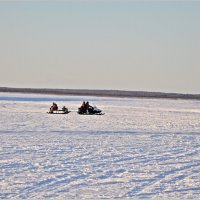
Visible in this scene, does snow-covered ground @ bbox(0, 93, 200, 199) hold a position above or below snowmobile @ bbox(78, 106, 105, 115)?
below

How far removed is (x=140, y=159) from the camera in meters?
11.5

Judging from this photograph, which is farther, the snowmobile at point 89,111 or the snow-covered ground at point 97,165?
the snowmobile at point 89,111

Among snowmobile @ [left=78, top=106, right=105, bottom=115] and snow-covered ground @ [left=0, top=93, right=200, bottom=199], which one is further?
snowmobile @ [left=78, top=106, right=105, bottom=115]

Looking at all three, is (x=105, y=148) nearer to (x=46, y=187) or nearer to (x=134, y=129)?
(x=46, y=187)

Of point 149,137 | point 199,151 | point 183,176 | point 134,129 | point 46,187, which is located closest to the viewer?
point 46,187

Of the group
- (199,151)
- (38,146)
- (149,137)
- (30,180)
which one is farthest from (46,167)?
(149,137)

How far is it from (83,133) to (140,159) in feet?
20.6

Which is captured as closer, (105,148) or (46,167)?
(46,167)

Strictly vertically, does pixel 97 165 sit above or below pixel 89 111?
below

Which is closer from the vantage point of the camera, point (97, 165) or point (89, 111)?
point (97, 165)

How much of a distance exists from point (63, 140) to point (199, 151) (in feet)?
12.7

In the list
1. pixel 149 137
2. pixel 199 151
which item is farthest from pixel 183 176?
pixel 149 137

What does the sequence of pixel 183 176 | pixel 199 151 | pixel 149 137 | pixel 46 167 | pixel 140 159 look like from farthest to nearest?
pixel 149 137 < pixel 199 151 < pixel 140 159 < pixel 46 167 < pixel 183 176

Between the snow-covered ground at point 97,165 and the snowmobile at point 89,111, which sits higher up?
the snowmobile at point 89,111
